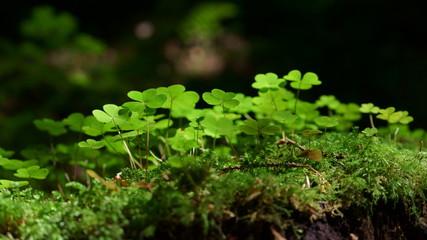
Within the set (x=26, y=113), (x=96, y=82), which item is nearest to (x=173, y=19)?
(x=96, y=82)

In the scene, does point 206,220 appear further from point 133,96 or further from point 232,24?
point 232,24

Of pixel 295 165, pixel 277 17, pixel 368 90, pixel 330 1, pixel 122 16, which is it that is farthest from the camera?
pixel 122 16

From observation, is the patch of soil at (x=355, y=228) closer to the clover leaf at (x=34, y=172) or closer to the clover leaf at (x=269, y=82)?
the clover leaf at (x=269, y=82)

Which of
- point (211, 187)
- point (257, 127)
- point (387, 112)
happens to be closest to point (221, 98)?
point (257, 127)

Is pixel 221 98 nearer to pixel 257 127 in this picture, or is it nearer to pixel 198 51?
pixel 257 127

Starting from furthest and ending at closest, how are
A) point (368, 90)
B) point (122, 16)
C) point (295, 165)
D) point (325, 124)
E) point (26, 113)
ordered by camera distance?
1. point (122, 16)
2. point (368, 90)
3. point (26, 113)
4. point (325, 124)
5. point (295, 165)

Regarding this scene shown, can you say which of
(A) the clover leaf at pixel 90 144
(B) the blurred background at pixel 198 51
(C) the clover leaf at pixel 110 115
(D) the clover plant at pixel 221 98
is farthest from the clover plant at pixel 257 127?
(B) the blurred background at pixel 198 51
